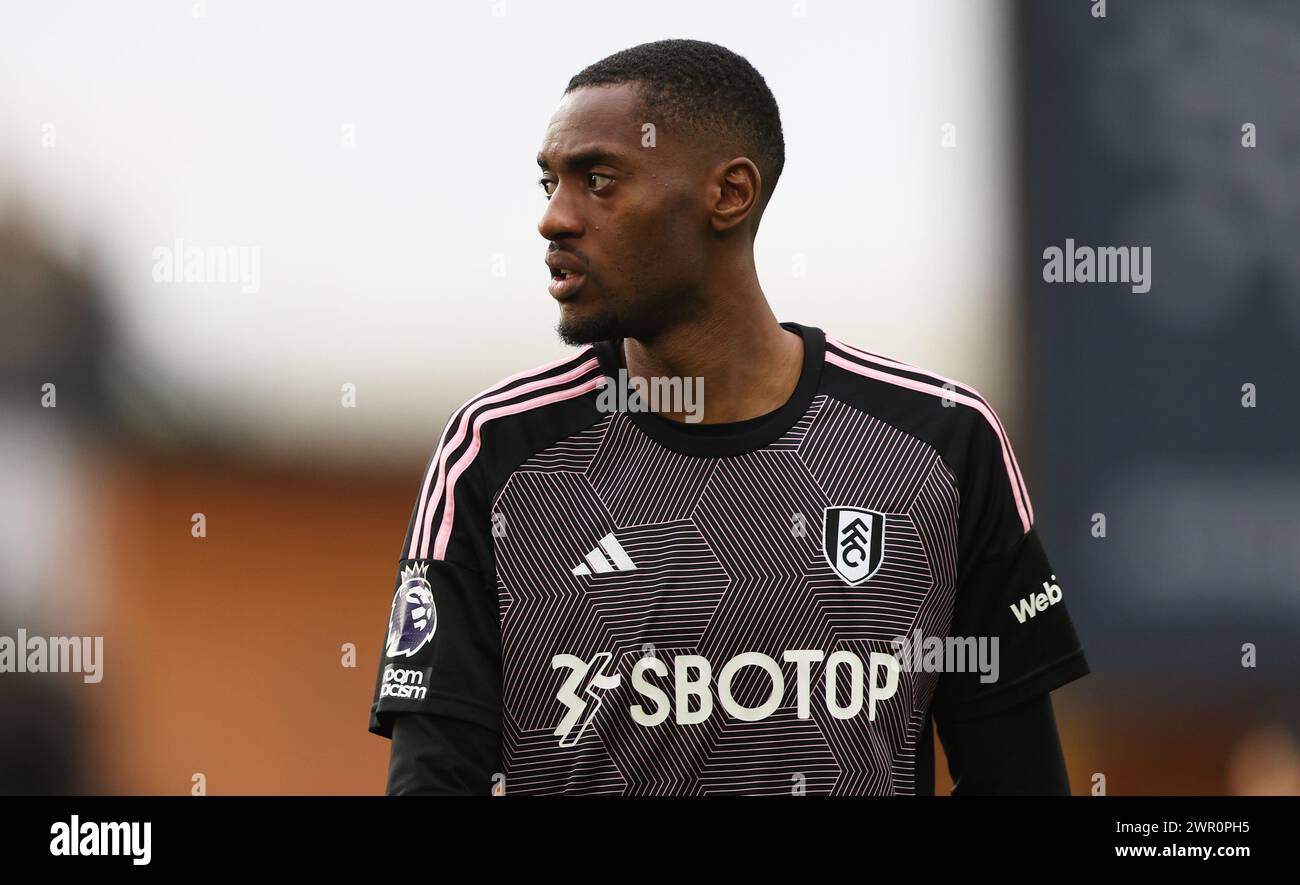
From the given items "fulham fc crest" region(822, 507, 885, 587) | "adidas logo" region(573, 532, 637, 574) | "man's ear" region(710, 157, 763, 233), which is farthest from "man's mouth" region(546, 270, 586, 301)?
"fulham fc crest" region(822, 507, 885, 587)

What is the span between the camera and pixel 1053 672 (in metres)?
2.51

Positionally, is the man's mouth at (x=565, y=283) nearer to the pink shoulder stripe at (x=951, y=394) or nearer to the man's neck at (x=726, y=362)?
the man's neck at (x=726, y=362)

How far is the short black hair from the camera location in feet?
8.46

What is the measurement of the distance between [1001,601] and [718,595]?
1.63 feet

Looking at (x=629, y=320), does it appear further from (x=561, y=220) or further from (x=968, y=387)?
(x=968, y=387)

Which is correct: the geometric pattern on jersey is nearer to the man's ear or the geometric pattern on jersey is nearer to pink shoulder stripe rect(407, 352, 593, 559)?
pink shoulder stripe rect(407, 352, 593, 559)

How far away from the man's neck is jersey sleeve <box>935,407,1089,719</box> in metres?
0.36

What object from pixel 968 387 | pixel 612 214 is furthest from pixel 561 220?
pixel 968 387

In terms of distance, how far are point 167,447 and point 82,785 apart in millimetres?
1410

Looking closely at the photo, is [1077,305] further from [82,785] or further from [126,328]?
[82,785]

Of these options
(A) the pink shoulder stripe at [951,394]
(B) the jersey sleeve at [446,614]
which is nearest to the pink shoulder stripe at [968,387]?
(A) the pink shoulder stripe at [951,394]

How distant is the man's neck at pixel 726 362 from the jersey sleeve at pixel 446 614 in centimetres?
38
